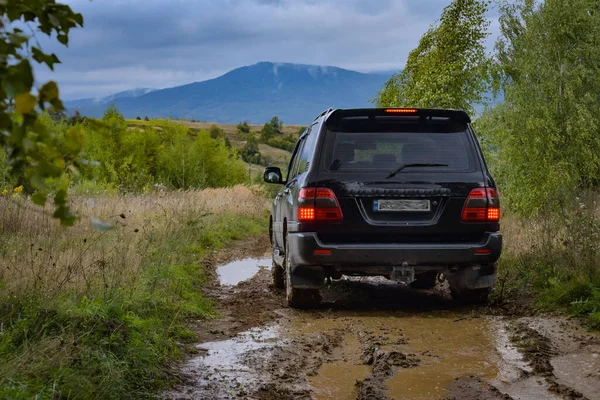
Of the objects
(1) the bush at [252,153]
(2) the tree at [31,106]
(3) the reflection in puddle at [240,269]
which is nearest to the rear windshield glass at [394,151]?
(3) the reflection in puddle at [240,269]

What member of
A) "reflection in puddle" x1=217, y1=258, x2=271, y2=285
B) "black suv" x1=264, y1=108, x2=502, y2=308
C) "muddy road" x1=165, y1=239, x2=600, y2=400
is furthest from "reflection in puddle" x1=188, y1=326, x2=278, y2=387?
"reflection in puddle" x1=217, y1=258, x2=271, y2=285

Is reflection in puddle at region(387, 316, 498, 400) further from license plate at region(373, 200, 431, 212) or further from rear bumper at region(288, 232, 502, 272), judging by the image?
license plate at region(373, 200, 431, 212)

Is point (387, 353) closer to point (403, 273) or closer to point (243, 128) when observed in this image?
point (403, 273)

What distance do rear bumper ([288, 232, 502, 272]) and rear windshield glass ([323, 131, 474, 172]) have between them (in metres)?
0.79

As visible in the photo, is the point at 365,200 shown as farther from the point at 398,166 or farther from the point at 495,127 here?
the point at 495,127

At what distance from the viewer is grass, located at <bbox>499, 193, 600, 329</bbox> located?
7631mm

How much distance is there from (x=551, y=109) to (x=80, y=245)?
19.2 m

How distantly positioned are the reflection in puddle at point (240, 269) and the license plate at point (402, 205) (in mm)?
4112

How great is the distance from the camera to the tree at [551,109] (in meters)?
23.9

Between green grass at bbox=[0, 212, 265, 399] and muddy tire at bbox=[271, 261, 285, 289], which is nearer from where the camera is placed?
green grass at bbox=[0, 212, 265, 399]

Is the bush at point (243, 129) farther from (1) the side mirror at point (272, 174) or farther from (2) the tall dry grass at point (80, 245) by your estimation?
(1) the side mirror at point (272, 174)

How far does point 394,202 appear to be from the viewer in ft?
24.7

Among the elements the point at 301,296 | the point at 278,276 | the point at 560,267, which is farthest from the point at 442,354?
the point at 278,276

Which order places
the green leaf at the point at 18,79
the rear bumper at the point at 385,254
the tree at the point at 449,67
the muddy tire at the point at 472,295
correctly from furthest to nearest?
the tree at the point at 449,67, the muddy tire at the point at 472,295, the rear bumper at the point at 385,254, the green leaf at the point at 18,79
